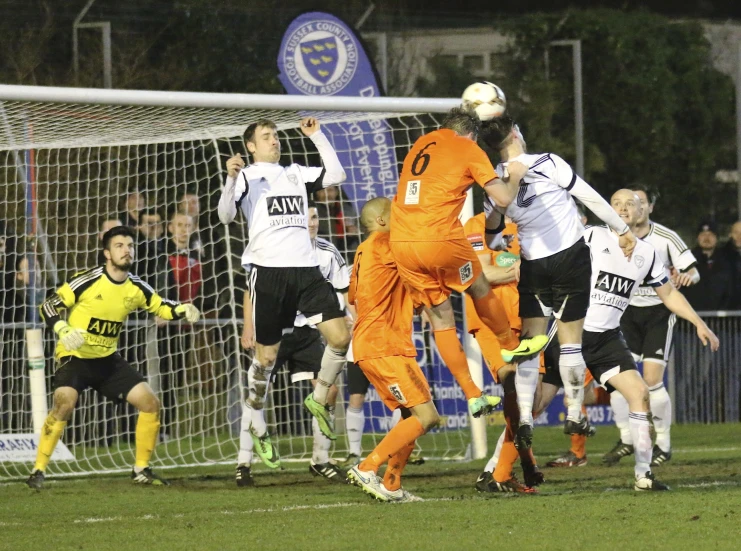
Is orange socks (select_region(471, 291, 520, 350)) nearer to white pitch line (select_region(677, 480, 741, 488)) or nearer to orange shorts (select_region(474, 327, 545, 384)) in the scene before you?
orange shorts (select_region(474, 327, 545, 384))

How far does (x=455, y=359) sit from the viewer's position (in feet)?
28.3

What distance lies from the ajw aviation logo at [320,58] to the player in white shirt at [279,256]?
6.39m

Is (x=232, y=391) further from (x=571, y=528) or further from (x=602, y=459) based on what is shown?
(x=571, y=528)

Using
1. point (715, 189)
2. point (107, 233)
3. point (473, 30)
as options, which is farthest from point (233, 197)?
point (715, 189)

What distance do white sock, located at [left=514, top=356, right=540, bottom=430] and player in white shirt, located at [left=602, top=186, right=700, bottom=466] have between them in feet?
7.04

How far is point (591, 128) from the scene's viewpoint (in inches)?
847

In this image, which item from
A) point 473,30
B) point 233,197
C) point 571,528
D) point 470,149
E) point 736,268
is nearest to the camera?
point 571,528

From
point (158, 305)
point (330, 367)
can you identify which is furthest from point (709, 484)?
point (158, 305)

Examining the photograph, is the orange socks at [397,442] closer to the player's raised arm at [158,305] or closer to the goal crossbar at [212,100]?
the player's raised arm at [158,305]

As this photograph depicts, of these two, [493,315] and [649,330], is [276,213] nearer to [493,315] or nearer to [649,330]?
[493,315]

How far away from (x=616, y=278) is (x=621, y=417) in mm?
2400

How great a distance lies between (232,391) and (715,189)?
35.0 feet

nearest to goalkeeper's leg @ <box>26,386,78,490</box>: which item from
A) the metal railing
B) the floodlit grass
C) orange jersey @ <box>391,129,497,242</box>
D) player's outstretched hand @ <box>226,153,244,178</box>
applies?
the floodlit grass

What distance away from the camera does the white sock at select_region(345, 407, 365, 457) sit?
1177 cm
